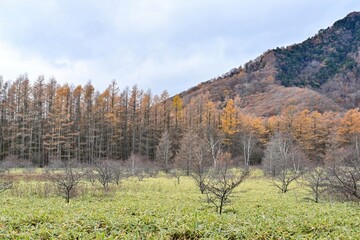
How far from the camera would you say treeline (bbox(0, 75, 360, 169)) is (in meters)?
36.0

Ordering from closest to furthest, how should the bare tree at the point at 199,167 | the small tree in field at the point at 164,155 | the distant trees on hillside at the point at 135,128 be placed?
the bare tree at the point at 199,167 < the small tree in field at the point at 164,155 < the distant trees on hillside at the point at 135,128

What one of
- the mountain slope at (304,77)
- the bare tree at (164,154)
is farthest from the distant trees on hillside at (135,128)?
the mountain slope at (304,77)

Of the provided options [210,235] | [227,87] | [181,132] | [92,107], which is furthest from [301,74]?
[210,235]

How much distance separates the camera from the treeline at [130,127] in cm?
3600

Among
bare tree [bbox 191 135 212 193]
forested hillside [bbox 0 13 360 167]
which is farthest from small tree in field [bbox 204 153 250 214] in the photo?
forested hillside [bbox 0 13 360 167]

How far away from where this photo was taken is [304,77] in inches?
3629

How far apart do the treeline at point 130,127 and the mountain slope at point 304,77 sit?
15.9m

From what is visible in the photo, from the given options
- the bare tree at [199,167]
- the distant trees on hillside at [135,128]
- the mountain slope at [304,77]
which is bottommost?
the bare tree at [199,167]

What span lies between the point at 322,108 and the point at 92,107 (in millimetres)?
45199

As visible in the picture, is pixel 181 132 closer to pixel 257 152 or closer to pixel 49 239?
pixel 257 152

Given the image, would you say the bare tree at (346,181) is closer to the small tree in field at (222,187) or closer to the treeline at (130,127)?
the small tree in field at (222,187)

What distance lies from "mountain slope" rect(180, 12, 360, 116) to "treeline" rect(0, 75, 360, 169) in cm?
1592

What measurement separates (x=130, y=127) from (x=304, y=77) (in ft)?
229

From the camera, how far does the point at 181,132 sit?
4675 cm
